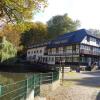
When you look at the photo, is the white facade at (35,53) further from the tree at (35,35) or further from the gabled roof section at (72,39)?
the gabled roof section at (72,39)

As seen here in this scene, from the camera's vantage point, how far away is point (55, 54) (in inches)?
2689

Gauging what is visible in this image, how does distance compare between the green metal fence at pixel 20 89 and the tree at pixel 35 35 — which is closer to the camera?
the green metal fence at pixel 20 89

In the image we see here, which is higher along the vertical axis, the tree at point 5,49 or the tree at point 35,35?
the tree at point 35,35

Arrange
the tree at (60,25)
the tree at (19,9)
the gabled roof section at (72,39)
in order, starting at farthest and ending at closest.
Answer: the tree at (60,25), the gabled roof section at (72,39), the tree at (19,9)

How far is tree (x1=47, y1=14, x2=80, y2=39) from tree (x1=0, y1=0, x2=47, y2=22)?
2692 inches

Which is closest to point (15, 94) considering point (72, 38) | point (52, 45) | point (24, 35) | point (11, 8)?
point (11, 8)

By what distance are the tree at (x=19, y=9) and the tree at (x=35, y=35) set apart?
6444cm

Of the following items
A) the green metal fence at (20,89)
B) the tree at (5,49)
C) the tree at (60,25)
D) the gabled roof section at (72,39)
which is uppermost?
the tree at (60,25)

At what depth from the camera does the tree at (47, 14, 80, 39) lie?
9012cm

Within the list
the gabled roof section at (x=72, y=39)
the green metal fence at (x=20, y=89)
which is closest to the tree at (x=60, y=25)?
the gabled roof section at (x=72, y=39)

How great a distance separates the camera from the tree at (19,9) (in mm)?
18734

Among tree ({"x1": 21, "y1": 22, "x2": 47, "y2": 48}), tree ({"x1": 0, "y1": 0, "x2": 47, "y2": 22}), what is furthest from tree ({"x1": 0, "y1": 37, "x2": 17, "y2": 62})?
tree ({"x1": 21, "y1": 22, "x2": 47, "y2": 48})

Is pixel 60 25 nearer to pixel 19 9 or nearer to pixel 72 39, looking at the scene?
pixel 72 39

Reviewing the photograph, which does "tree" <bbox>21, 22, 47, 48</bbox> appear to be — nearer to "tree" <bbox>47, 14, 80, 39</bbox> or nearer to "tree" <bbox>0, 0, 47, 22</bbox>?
"tree" <bbox>47, 14, 80, 39</bbox>
